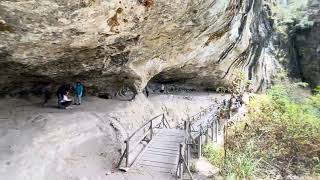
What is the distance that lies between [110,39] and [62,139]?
3.16 meters

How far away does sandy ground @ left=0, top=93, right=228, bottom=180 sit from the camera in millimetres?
7828

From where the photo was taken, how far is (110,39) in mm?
9180

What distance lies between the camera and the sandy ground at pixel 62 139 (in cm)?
783

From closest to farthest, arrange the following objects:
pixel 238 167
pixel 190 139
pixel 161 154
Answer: pixel 238 167 → pixel 161 154 → pixel 190 139

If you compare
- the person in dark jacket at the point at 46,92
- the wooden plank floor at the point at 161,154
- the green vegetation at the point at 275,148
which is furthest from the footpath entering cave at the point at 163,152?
the person in dark jacket at the point at 46,92

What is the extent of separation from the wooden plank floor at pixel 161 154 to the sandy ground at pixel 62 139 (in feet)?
1.45

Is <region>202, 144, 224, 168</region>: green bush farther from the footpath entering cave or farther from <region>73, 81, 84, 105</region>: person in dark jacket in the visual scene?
<region>73, 81, 84, 105</region>: person in dark jacket

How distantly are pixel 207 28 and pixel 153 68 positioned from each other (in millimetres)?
2986

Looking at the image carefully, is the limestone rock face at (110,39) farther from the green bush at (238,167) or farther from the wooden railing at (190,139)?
the green bush at (238,167)

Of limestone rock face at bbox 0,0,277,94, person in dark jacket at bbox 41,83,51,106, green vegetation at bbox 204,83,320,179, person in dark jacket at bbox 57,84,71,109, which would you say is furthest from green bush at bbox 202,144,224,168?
person in dark jacket at bbox 41,83,51,106

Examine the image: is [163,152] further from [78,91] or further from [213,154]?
[78,91]

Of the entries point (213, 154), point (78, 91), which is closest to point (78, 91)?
point (78, 91)

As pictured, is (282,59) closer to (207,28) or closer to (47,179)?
(207,28)

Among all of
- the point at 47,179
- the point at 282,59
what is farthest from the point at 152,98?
the point at 282,59
